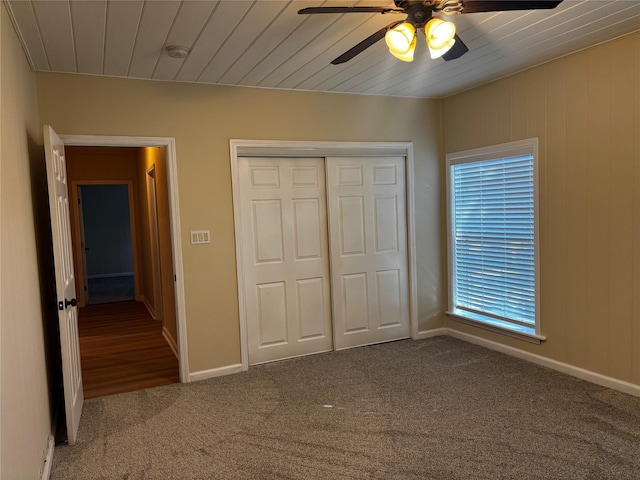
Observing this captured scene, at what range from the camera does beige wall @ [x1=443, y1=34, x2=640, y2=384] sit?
10.3ft

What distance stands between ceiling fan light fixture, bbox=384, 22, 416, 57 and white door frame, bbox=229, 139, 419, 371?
6.53 ft

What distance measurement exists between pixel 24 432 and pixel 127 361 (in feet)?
8.49

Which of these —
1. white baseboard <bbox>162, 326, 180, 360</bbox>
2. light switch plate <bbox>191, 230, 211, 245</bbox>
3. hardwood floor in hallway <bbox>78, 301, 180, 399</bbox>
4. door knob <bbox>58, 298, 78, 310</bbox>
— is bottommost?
hardwood floor in hallway <bbox>78, 301, 180, 399</bbox>

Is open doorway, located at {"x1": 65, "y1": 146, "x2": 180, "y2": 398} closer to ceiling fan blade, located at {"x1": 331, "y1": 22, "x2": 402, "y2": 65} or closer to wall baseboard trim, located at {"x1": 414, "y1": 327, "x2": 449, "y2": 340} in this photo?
ceiling fan blade, located at {"x1": 331, "y1": 22, "x2": 402, "y2": 65}

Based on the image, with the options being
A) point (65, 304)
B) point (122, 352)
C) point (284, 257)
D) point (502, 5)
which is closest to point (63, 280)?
point (65, 304)

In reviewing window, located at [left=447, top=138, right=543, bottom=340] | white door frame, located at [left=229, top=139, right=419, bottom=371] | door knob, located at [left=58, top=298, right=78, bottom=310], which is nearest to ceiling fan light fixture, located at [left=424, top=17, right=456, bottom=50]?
window, located at [left=447, top=138, right=543, bottom=340]

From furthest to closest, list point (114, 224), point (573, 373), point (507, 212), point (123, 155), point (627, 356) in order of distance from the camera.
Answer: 1. point (114, 224)
2. point (123, 155)
3. point (507, 212)
4. point (573, 373)
5. point (627, 356)

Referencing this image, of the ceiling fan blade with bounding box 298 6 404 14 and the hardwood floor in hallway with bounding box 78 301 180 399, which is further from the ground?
the ceiling fan blade with bounding box 298 6 404 14

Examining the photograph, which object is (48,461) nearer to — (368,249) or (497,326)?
(368,249)

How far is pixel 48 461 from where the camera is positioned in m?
2.58

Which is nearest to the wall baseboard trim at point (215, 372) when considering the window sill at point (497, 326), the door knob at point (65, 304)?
the door knob at point (65, 304)

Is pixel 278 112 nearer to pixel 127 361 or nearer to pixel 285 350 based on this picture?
pixel 285 350

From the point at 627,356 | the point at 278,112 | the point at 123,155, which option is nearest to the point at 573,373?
the point at 627,356

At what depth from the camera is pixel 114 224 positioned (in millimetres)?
10562
